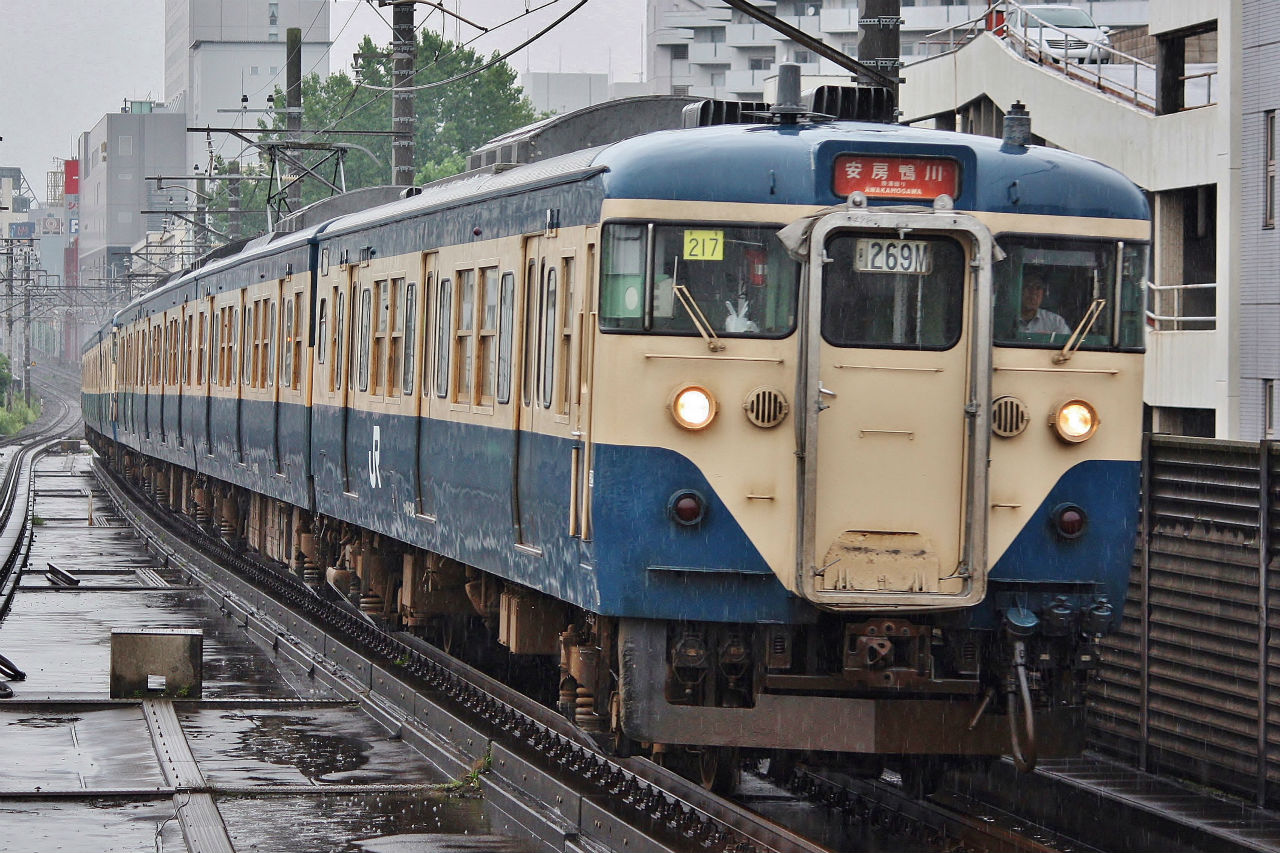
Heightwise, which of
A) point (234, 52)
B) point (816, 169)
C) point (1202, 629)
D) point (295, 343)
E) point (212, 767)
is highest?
point (234, 52)

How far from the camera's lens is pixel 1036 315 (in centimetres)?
903

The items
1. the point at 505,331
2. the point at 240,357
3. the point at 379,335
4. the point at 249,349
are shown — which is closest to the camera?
the point at 505,331

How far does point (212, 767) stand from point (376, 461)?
3.14 meters

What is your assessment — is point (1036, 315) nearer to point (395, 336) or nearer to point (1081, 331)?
point (1081, 331)

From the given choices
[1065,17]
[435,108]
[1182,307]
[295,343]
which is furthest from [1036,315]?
[435,108]

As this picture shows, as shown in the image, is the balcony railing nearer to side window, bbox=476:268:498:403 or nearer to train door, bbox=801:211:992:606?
side window, bbox=476:268:498:403

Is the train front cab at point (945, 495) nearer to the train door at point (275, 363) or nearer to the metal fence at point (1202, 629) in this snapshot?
the metal fence at point (1202, 629)

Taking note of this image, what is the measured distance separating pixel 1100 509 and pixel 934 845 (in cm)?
163

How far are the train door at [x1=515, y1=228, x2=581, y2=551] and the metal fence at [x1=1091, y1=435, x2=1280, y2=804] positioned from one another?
3.14 metres

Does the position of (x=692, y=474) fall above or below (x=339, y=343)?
below

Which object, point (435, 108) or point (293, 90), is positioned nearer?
point (293, 90)

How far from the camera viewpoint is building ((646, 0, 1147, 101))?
318 feet

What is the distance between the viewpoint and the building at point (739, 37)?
9694 centimetres

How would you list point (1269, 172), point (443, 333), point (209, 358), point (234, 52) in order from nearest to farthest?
1. point (443, 333)
2. point (209, 358)
3. point (1269, 172)
4. point (234, 52)
